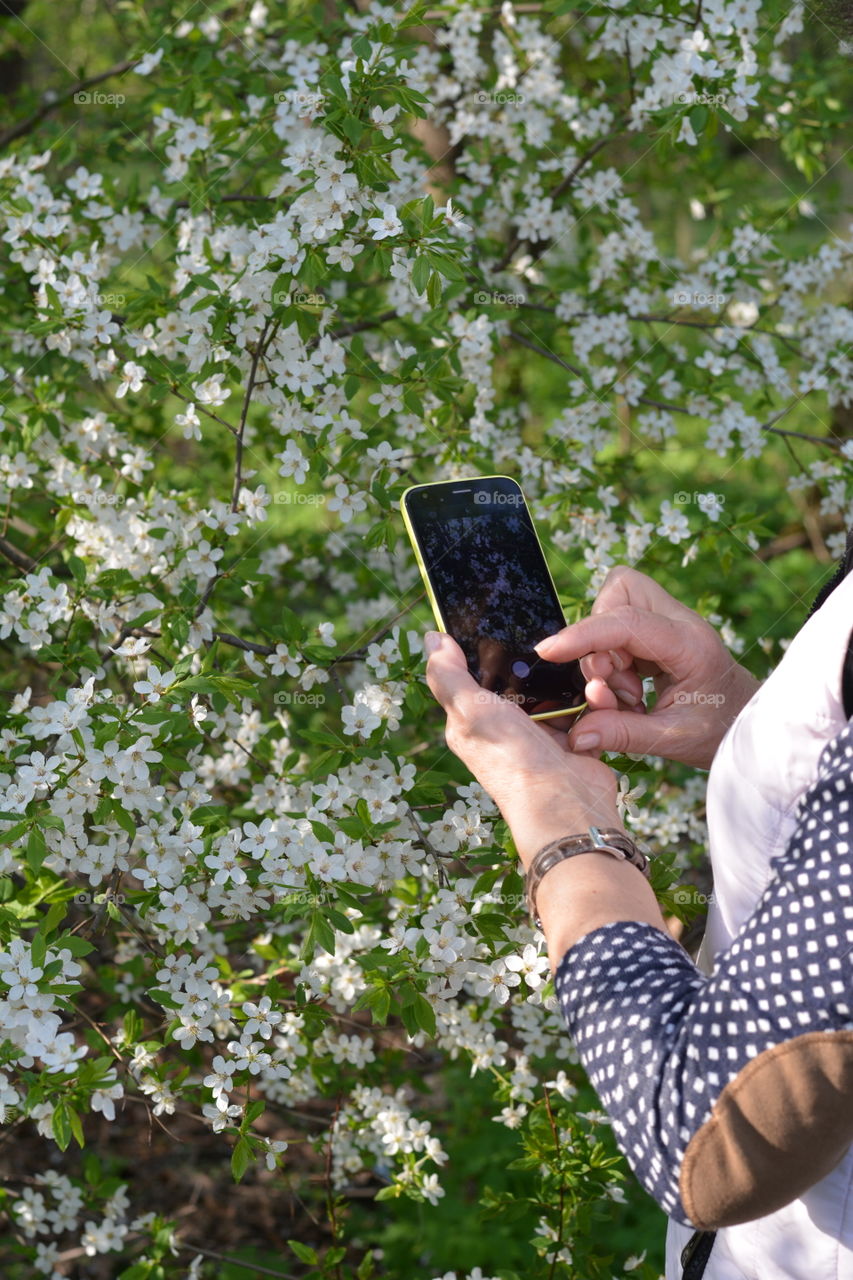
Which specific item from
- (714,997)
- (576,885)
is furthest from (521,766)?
(714,997)

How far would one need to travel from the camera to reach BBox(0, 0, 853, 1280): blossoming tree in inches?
77.1

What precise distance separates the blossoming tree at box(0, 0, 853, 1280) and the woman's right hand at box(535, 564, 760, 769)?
335 millimetres

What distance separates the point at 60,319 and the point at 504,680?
138cm

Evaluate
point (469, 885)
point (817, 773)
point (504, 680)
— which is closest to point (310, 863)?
point (469, 885)

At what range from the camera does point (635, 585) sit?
177 cm

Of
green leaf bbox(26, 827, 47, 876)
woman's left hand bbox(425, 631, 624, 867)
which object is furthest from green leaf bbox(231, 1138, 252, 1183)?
woman's left hand bbox(425, 631, 624, 867)

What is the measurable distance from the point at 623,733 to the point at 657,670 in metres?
0.18

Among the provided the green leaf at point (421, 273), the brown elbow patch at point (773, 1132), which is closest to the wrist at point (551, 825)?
the brown elbow patch at point (773, 1132)

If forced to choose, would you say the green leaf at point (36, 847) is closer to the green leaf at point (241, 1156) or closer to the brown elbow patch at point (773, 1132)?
the green leaf at point (241, 1156)

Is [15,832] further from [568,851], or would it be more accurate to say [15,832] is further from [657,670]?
[657,670]

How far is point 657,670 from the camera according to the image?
181 centimetres

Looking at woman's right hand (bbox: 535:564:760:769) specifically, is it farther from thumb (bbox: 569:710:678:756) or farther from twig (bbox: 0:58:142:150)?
twig (bbox: 0:58:142:150)

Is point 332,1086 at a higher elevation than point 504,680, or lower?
lower

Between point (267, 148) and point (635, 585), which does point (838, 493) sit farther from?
point (267, 148)
